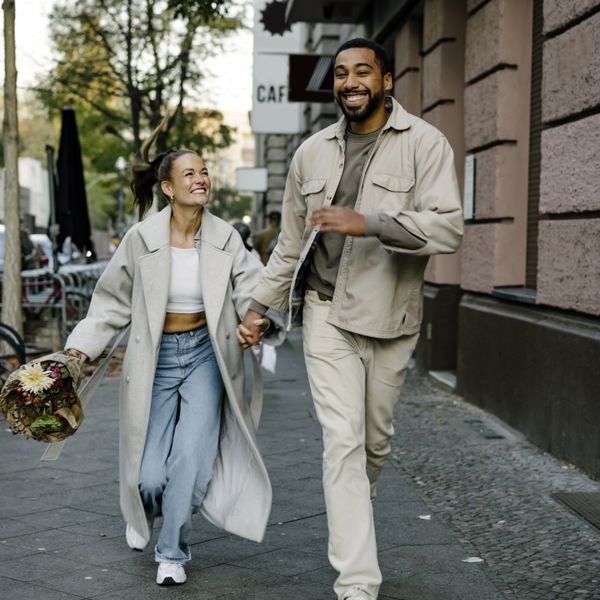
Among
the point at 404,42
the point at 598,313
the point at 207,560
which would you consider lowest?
the point at 207,560

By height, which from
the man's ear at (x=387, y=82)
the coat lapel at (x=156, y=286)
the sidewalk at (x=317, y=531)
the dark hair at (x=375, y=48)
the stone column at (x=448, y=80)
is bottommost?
the sidewalk at (x=317, y=531)

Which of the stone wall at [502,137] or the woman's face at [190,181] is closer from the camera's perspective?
the woman's face at [190,181]

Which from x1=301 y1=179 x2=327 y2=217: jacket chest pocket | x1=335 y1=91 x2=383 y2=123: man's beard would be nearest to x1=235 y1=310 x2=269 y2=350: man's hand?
x1=301 y1=179 x2=327 y2=217: jacket chest pocket

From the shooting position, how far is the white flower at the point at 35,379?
4.40 m

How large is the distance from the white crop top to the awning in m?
10.8

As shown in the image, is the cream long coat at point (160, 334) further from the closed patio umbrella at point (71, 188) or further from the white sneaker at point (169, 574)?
the closed patio umbrella at point (71, 188)

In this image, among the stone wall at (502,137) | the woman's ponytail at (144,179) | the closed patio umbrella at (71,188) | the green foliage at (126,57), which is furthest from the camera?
the green foliage at (126,57)

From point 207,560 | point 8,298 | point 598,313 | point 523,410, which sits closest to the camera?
point 207,560

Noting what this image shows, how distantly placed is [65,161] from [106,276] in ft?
38.6

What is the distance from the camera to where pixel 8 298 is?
41.1 feet

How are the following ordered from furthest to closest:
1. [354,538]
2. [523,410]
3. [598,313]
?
[523,410] → [598,313] → [354,538]

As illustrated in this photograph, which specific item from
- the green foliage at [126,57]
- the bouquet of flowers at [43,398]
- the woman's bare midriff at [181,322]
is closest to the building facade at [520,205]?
the woman's bare midriff at [181,322]

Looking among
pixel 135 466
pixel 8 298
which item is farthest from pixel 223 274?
pixel 8 298

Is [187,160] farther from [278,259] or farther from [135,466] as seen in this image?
[135,466]
